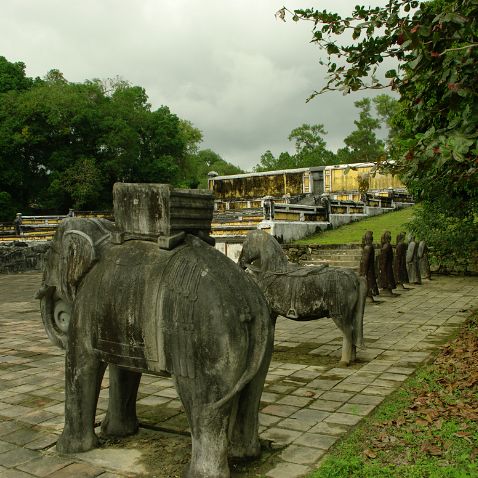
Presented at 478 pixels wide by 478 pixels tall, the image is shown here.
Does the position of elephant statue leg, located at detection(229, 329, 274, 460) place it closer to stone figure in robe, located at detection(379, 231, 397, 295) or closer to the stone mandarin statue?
the stone mandarin statue

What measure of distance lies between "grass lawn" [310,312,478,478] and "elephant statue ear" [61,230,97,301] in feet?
7.65

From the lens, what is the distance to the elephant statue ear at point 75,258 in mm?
4160

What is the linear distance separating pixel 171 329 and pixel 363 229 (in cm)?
2138

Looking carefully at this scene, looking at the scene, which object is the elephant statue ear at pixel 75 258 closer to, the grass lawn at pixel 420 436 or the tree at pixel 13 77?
the grass lawn at pixel 420 436

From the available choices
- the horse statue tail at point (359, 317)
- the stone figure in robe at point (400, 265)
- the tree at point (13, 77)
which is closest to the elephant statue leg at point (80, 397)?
the horse statue tail at point (359, 317)

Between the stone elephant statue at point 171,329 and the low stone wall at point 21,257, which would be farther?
the low stone wall at point 21,257

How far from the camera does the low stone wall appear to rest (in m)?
23.4

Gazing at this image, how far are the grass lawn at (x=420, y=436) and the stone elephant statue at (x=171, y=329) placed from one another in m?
0.80

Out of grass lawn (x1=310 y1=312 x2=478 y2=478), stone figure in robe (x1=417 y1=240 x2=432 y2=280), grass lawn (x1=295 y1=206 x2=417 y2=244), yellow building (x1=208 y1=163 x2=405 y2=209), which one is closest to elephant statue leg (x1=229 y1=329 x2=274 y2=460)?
grass lawn (x1=310 y1=312 x2=478 y2=478)

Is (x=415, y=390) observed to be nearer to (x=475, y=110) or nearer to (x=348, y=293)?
(x=348, y=293)

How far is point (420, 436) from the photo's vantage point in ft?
14.5

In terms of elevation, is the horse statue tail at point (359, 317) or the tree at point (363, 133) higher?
the tree at point (363, 133)

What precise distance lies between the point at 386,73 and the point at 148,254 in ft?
11.3

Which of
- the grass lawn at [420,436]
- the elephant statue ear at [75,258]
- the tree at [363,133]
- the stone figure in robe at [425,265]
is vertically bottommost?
the grass lawn at [420,436]
